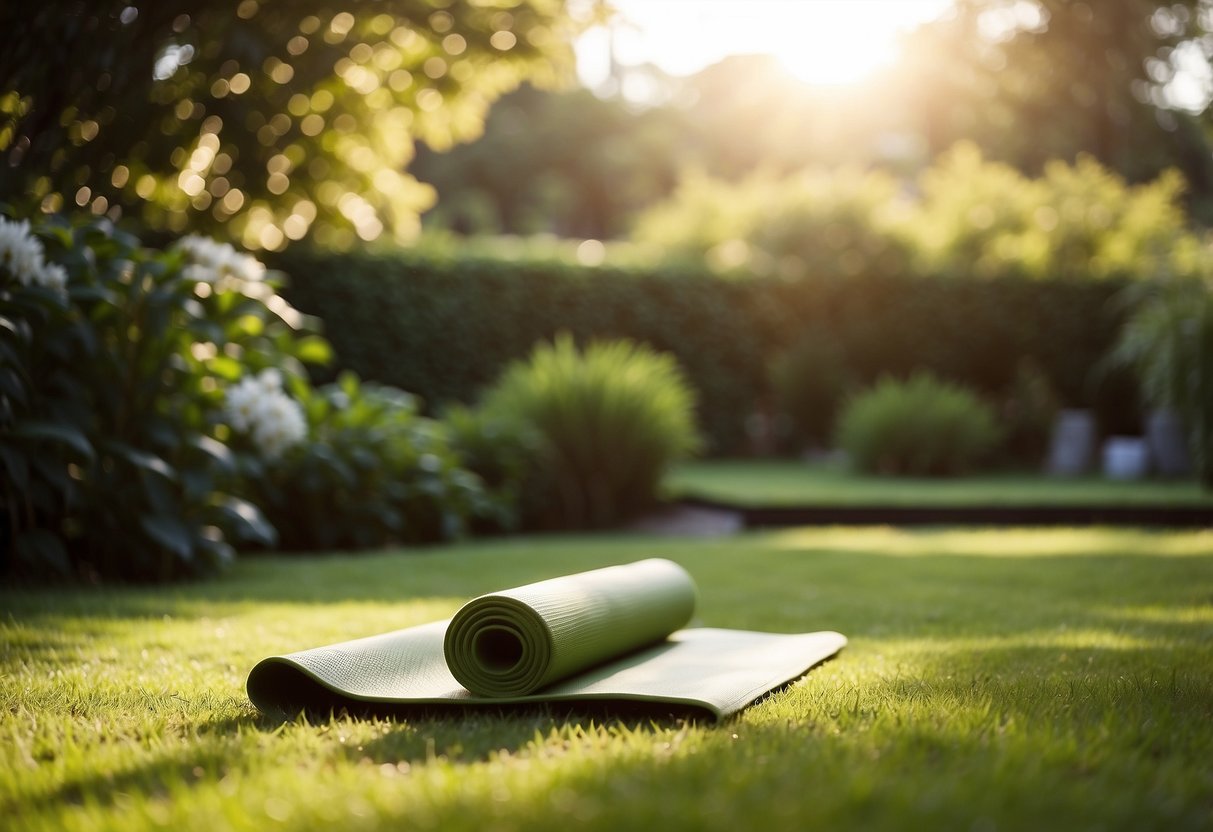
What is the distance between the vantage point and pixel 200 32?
601 cm

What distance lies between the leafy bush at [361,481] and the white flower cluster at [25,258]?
71.0 inches

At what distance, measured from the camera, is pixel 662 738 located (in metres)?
1.92

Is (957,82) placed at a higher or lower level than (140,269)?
higher

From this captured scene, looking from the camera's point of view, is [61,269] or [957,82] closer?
[61,269]

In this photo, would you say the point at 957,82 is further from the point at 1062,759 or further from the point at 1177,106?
the point at 1062,759

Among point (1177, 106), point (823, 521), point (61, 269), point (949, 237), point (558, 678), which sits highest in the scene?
point (1177, 106)

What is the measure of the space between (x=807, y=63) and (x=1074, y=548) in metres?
28.9

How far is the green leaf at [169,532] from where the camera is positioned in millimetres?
4305

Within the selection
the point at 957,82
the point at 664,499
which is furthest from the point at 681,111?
the point at 664,499

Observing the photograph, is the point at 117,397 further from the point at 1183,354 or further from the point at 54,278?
the point at 1183,354

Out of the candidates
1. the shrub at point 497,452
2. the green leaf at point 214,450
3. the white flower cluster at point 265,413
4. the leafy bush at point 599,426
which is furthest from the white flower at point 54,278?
the leafy bush at point 599,426

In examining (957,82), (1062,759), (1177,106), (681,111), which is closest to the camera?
(1062,759)

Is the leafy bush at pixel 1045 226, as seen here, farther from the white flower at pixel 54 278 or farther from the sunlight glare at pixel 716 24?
the white flower at pixel 54 278

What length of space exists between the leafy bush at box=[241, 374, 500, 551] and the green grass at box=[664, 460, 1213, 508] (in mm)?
2399
